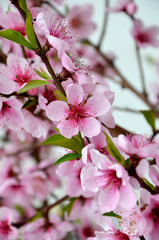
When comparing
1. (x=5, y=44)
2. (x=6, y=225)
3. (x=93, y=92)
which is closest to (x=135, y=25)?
(x=5, y=44)

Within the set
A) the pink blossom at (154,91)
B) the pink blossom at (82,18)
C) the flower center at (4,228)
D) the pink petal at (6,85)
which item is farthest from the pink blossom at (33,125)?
the pink blossom at (154,91)

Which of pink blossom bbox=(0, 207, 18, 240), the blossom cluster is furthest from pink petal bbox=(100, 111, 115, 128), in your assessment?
pink blossom bbox=(0, 207, 18, 240)

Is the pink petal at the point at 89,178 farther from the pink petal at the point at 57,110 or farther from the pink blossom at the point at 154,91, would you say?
the pink blossom at the point at 154,91

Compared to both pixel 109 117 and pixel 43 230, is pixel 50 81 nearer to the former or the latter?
pixel 109 117

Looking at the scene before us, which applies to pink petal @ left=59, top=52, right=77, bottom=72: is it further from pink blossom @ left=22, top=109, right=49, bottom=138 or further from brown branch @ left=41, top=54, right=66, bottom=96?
pink blossom @ left=22, top=109, right=49, bottom=138

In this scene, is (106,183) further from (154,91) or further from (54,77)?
(154,91)

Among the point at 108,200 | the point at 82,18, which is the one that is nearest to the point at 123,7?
the point at 82,18

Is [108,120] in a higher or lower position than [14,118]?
higher
